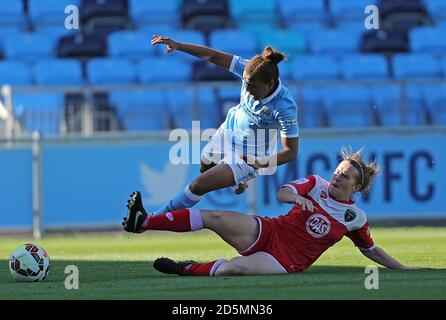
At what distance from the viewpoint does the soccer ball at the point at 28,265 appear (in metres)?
8.84

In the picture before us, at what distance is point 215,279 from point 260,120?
1956 millimetres

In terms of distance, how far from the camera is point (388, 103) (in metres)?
17.7

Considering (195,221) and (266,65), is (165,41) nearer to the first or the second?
(266,65)

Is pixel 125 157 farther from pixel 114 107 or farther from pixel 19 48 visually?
pixel 19 48

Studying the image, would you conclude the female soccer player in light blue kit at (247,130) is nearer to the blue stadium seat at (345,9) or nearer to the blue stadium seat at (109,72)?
the blue stadium seat at (109,72)

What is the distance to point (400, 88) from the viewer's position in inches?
688

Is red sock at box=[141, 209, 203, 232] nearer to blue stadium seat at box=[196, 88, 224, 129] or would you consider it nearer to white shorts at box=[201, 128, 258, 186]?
white shorts at box=[201, 128, 258, 186]

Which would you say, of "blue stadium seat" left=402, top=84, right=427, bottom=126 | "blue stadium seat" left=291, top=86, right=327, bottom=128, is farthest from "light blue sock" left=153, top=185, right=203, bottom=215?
"blue stadium seat" left=402, top=84, right=427, bottom=126

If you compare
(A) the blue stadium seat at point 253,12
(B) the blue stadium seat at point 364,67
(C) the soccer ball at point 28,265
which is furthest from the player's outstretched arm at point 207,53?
(A) the blue stadium seat at point 253,12

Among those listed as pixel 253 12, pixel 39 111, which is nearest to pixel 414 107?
pixel 253 12

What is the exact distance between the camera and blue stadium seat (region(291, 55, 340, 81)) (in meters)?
19.5
